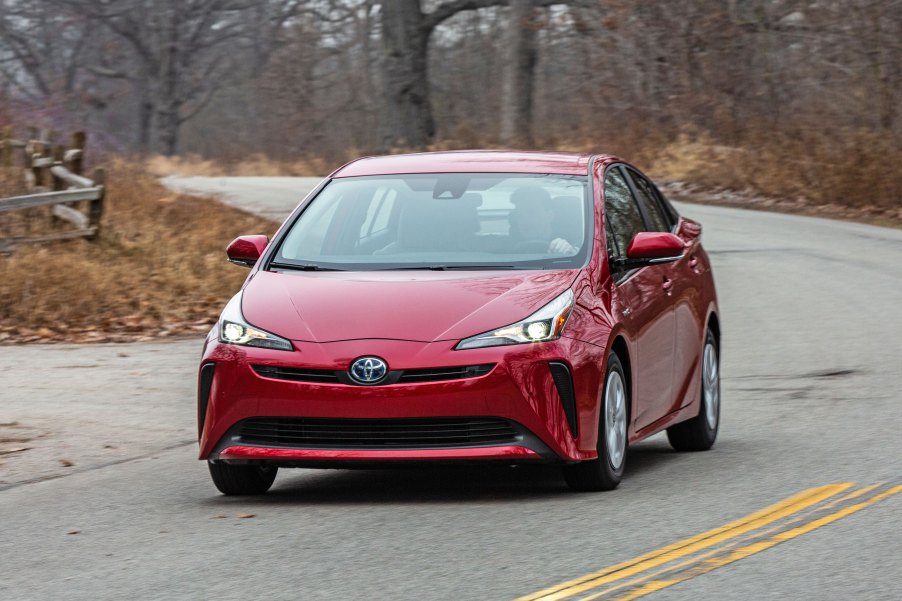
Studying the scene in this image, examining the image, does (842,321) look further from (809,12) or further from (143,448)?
(809,12)

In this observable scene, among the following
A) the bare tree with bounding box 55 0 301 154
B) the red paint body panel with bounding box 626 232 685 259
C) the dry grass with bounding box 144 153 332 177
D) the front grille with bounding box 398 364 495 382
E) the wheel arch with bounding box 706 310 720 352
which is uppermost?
the red paint body panel with bounding box 626 232 685 259

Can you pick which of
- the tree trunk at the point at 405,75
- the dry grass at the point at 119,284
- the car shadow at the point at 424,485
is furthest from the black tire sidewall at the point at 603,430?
the tree trunk at the point at 405,75

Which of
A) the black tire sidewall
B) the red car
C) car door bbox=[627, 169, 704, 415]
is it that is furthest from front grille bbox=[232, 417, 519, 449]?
car door bbox=[627, 169, 704, 415]

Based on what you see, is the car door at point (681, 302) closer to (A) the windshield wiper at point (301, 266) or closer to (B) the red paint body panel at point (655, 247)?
(B) the red paint body panel at point (655, 247)

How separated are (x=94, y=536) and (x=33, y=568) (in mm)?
688

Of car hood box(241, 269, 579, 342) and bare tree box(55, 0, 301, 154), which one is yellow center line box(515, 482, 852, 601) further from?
bare tree box(55, 0, 301, 154)

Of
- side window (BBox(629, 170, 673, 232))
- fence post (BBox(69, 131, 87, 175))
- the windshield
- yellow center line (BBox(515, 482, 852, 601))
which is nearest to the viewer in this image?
yellow center line (BBox(515, 482, 852, 601))

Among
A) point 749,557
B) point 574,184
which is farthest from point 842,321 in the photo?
point 749,557

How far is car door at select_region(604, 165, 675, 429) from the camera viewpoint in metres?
7.88

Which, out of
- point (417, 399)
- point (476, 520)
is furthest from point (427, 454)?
point (476, 520)

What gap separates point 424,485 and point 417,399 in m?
1.08

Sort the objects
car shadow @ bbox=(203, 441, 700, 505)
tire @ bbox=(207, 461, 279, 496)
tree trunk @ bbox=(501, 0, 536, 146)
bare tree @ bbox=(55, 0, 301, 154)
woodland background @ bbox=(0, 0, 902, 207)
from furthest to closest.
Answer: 1. bare tree @ bbox=(55, 0, 301, 154)
2. tree trunk @ bbox=(501, 0, 536, 146)
3. woodland background @ bbox=(0, 0, 902, 207)
4. tire @ bbox=(207, 461, 279, 496)
5. car shadow @ bbox=(203, 441, 700, 505)

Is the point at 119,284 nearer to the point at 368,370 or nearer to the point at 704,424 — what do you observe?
the point at 704,424

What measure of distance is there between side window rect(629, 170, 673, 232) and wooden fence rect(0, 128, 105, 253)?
386 inches
